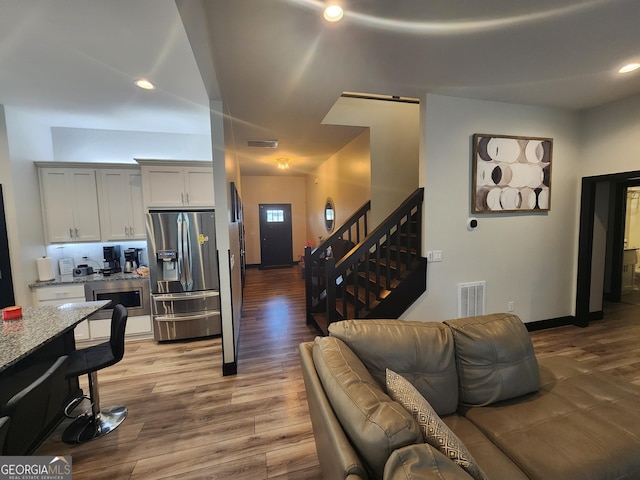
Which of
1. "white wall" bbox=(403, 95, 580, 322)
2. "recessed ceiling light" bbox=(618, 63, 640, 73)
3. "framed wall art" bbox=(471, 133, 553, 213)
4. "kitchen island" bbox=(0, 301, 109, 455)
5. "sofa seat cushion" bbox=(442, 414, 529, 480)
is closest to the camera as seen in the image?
"sofa seat cushion" bbox=(442, 414, 529, 480)

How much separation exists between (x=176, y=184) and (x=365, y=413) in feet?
12.1

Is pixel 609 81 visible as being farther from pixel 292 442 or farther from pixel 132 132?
pixel 132 132

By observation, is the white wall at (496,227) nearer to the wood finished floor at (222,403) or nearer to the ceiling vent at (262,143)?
the wood finished floor at (222,403)

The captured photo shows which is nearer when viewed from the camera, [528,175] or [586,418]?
[586,418]

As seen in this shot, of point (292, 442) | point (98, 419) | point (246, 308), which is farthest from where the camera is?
point (246, 308)

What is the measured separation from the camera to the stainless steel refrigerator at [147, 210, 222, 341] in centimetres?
343

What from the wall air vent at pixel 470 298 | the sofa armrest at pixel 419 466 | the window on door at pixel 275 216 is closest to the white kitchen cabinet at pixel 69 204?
the sofa armrest at pixel 419 466

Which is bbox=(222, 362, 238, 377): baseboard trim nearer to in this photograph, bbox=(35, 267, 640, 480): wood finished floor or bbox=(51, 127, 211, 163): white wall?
bbox=(35, 267, 640, 480): wood finished floor

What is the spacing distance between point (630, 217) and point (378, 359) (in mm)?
7006

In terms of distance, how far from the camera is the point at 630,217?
5336 mm

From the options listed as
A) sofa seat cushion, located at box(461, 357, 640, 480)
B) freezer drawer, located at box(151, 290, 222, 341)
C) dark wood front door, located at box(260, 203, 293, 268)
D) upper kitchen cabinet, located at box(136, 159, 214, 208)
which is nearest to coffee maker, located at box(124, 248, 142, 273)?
freezer drawer, located at box(151, 290, 222, 341)

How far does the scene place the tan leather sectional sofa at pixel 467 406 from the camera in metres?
0.89

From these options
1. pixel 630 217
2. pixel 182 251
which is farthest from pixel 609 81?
pixel 182 251

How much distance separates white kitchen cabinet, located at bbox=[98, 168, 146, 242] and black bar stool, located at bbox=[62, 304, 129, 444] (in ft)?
6.82
